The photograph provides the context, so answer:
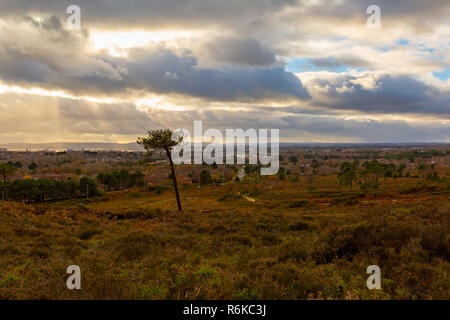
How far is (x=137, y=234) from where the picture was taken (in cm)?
1398

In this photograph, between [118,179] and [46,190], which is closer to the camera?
[46,190]

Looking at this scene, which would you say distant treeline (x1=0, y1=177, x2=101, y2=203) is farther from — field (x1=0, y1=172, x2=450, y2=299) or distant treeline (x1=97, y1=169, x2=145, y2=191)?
field (x1=0, y1=172, x2=450, y2=299)

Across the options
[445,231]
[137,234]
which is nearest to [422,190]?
[445,231]

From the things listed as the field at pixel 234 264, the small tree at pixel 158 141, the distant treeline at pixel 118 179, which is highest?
the small tree at pixel 158 141

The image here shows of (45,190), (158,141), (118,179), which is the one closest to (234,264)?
(158,141)

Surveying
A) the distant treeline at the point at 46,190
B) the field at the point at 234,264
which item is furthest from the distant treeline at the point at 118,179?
the field at the point at 234,264

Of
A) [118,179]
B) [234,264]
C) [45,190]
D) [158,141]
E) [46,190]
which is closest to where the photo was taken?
[234,264]

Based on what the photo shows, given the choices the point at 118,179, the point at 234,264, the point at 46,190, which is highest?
the point at 234,264

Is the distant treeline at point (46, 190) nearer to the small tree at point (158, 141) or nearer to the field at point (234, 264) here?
the small tree at point (158, 141)

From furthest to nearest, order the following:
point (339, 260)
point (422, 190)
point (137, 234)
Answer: point (422, 190)
point (137, 234)
point (339, 260)

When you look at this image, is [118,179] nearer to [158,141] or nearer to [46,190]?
[46,190]
